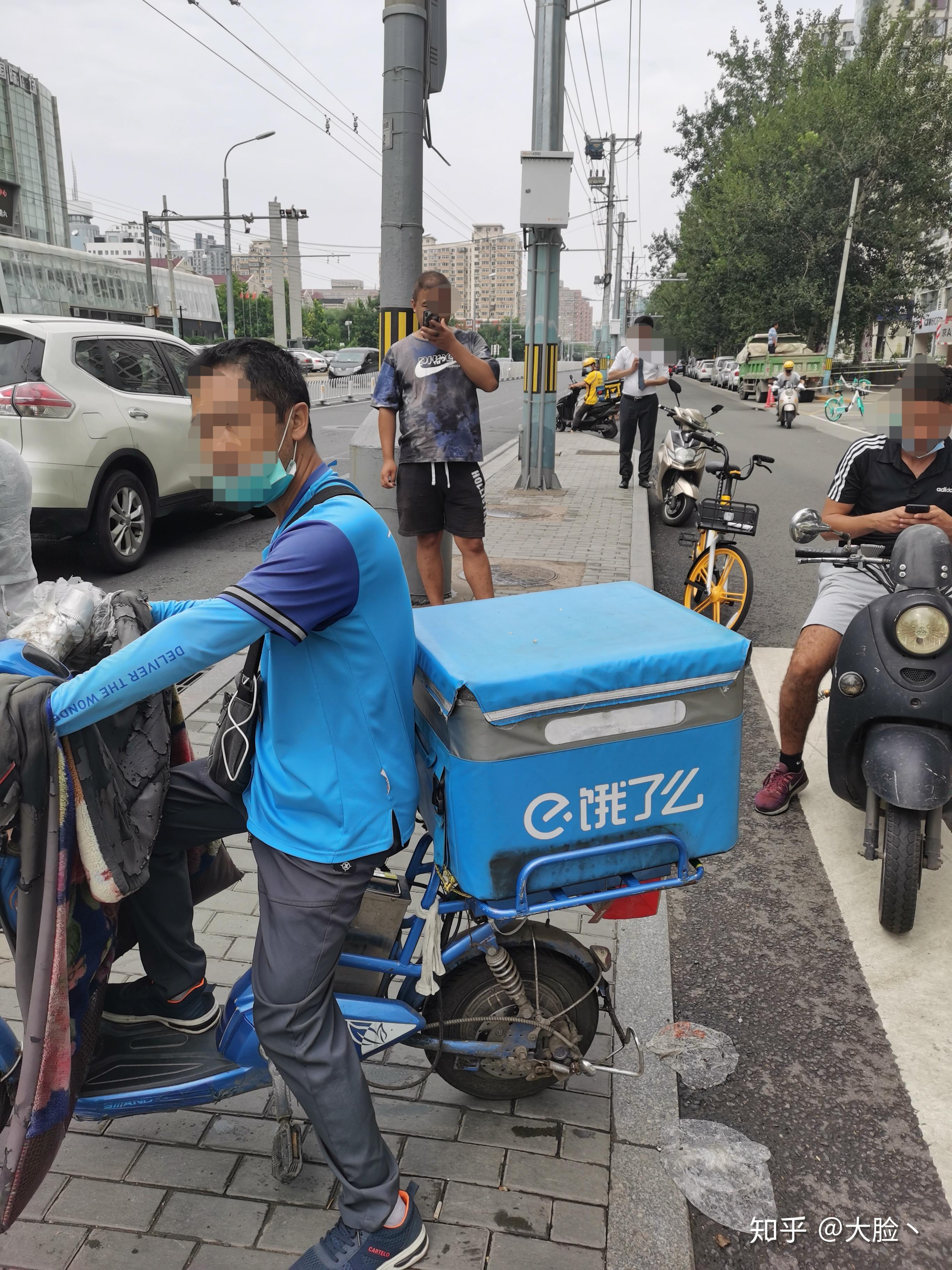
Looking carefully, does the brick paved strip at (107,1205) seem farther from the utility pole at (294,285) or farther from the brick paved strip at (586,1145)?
the utility pole at (294,285)

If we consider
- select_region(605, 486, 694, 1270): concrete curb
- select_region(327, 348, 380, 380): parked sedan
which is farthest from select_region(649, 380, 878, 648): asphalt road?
select_region(327, 348, 380, 380): parked sedan

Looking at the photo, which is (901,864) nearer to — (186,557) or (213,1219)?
(213,1219)

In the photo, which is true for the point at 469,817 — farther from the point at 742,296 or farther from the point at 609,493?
the point at 742,296

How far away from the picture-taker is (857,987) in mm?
3078

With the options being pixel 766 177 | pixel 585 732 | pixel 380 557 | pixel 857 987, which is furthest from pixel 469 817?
pixel 766 177

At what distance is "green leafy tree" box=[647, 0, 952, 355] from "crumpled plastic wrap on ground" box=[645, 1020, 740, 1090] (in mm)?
45595

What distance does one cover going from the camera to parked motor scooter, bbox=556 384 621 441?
65.1 feet

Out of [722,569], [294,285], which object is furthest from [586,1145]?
[294,285]

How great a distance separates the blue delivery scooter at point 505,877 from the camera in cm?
187

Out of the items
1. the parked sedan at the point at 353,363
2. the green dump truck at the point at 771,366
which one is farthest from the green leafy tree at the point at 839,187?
the parked sedan at the point at 353,363

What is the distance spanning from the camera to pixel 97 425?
7.40 m

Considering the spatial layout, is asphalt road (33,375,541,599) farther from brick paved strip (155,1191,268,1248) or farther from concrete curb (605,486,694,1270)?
brick paved strip (155,1191,268,1248)

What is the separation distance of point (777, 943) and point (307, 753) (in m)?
2.18

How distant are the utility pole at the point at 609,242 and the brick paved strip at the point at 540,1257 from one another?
41.7m
